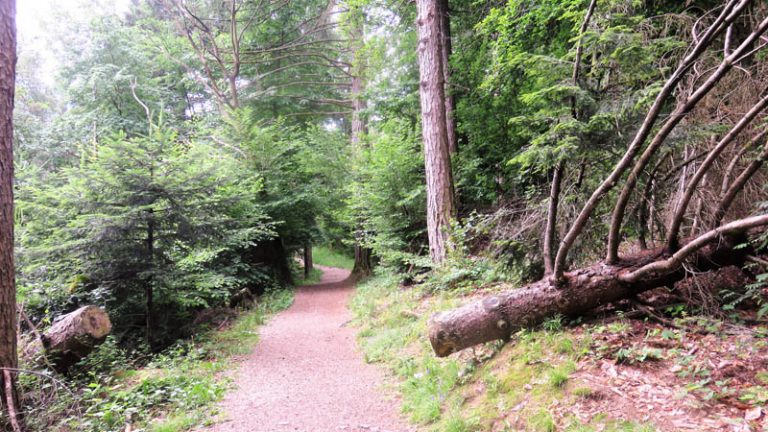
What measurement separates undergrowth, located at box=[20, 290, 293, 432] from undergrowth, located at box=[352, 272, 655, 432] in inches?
89.8

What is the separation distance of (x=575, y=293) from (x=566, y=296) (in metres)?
0.08

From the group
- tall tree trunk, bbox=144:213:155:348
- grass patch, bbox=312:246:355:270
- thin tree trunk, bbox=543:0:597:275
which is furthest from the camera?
grass patch, bbox=312:246:355:270

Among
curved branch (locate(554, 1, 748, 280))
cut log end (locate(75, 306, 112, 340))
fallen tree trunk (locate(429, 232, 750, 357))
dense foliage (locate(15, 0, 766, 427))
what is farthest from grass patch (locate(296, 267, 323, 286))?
curved branch (locate(554, 1, 748, 280))

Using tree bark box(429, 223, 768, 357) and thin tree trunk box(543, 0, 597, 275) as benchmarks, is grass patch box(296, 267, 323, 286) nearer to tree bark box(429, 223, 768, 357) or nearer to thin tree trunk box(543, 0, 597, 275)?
tree bark box(429, 223, 768, 357)

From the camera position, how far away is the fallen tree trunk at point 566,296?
3363 mm

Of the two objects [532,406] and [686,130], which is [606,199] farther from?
[532,406]

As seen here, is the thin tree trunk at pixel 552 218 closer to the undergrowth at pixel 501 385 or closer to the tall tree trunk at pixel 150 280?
Result: the undergrowth at pixel 501 385

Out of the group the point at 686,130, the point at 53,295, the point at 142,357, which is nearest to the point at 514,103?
the point at 686,130

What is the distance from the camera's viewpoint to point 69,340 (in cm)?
508

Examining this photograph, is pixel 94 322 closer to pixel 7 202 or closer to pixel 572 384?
pixel 7 202

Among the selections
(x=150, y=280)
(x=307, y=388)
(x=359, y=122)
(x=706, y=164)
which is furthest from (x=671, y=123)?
(x=359, y=122)

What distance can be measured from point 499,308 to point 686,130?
2.27 metres

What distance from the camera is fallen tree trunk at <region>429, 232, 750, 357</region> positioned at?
3.36 metres

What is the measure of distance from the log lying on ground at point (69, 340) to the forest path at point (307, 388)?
2.03m
